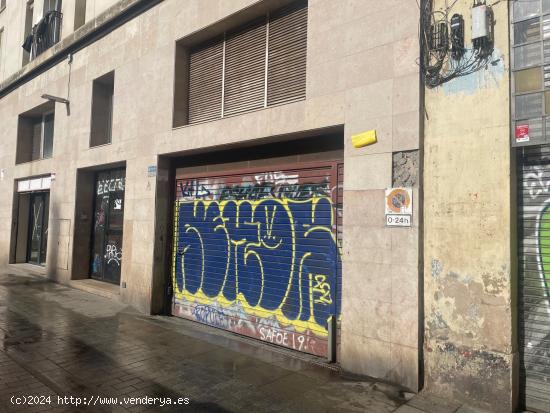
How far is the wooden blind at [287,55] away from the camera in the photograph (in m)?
6.30

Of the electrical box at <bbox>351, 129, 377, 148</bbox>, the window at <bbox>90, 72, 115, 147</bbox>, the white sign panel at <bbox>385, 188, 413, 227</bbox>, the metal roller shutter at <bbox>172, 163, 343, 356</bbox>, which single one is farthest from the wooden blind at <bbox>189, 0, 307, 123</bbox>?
the window at <bbox>90, 72, 115, 147</bbox>

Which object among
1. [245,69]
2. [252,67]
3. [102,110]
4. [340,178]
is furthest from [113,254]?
[340,178]

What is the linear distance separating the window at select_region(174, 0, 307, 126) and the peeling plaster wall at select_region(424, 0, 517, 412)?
2.35m

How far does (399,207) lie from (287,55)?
10.6ft

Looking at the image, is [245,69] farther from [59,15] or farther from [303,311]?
[59,15]

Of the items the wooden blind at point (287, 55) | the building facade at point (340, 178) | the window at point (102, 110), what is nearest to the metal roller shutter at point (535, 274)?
the building facade at point (340, 178)

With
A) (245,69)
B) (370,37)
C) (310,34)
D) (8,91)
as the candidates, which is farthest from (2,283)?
(370,37)

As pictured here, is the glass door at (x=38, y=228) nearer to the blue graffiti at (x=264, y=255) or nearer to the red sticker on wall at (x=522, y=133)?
the blue graffiti at (x=264, y=255)

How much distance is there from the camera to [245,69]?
716 centimetres

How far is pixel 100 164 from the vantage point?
32.4 feet

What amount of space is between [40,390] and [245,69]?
5.55 metres

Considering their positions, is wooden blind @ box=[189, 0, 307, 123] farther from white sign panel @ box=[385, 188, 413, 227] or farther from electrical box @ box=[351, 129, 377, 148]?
white sign panel @ box=[385, 188, 413, 227]

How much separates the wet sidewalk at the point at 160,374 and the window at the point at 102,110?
4.89 meters

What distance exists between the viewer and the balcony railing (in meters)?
13.0
